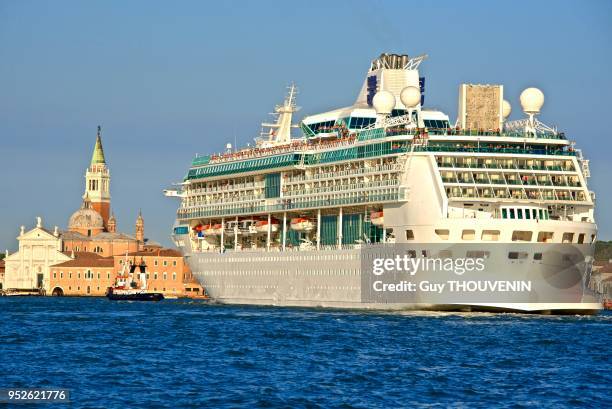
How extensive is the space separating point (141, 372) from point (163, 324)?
88.7 ft

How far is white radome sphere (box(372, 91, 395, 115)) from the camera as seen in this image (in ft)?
264

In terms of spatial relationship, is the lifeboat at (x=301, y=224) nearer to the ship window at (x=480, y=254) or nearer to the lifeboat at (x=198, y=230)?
the lifeboat at (x=198, y=230)

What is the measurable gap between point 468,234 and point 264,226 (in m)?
23.6

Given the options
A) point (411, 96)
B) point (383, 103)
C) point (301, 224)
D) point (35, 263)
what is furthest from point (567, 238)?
point (35, 263)

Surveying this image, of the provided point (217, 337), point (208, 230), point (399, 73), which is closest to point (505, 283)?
point (217, 337)

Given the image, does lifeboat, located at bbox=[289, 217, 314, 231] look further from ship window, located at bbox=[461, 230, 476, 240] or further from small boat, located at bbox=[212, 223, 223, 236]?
ship window, located at bbox=[461, 230, 476, 240]

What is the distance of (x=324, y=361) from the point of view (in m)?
50.1

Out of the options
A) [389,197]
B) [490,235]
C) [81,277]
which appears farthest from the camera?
[81,277]

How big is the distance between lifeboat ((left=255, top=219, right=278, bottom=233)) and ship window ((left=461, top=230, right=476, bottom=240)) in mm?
22575

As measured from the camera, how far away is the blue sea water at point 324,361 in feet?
135

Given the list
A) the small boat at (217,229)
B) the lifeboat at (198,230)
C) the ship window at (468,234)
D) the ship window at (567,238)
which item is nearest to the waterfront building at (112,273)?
the lifeboat at (198,230)

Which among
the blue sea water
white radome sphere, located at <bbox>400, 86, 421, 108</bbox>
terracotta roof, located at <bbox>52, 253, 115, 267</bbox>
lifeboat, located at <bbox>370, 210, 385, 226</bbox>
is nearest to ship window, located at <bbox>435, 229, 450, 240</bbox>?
the blue sea water

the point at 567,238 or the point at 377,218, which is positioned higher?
the point at 377,218

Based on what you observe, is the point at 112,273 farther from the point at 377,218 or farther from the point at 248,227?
the point at 377,218
